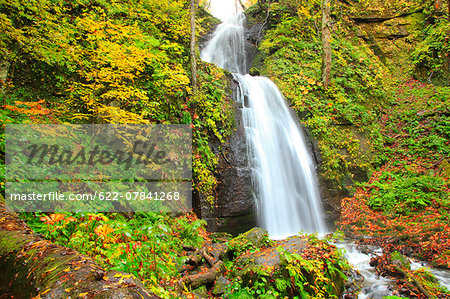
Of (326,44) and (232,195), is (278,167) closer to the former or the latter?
(232,195)

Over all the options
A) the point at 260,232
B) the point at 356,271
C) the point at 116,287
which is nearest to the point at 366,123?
the point at 356,271

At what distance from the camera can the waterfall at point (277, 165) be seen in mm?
7738

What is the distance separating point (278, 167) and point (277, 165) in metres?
0.09

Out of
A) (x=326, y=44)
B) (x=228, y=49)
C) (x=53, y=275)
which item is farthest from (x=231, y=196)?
(x=228, y=49)

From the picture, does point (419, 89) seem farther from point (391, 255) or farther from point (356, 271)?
point (356, 271)

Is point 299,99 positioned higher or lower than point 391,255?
higher

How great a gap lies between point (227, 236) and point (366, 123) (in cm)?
912

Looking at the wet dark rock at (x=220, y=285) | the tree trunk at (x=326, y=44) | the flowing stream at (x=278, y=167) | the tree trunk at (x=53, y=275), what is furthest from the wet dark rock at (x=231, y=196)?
the tree trunk at (x=326, y=44)

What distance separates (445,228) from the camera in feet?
19.5

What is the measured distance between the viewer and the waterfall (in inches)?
305

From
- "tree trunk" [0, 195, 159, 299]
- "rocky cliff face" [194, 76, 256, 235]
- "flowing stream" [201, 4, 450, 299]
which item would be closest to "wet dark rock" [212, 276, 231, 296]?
"tree trunk" [0, 195, 159, 299]

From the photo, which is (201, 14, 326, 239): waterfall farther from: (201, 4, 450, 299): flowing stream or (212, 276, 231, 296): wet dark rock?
(212, 276, 231, 296): wet dark rock

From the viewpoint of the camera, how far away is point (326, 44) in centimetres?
1130

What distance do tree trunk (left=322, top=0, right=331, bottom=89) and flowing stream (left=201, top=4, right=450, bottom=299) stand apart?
2.82 metres
